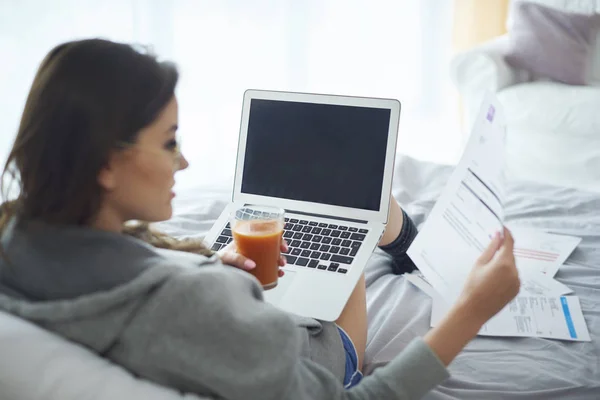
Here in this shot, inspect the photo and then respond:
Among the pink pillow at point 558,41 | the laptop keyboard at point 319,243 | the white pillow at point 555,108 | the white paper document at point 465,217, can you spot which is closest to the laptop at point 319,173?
the laptop keyboard at point 319,243

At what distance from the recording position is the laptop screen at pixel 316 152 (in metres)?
1.30

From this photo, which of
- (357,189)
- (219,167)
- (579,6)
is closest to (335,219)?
(357,189)

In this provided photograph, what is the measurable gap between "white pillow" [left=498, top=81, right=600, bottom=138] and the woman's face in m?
2.22

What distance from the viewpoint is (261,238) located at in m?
1.08

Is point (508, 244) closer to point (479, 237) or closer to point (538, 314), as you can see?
point (479, 237)

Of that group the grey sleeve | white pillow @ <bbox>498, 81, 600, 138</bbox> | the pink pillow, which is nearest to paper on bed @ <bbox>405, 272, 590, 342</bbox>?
the grey sleeve

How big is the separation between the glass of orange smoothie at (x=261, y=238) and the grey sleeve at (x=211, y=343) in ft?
1.13

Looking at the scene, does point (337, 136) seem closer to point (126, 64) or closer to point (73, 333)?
point (126, 64)

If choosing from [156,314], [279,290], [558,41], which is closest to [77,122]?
[156,314]

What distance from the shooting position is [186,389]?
74 centimetres

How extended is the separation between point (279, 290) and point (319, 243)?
0.48 feet

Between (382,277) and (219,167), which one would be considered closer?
(382,277)

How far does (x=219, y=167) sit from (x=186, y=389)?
95.4 inches

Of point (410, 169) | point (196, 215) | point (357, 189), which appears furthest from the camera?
point (410, 169)
